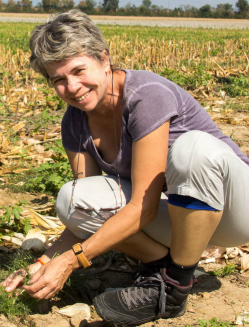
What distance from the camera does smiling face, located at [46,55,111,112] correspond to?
6.62 ft

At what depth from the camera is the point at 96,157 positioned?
2408 millimetres

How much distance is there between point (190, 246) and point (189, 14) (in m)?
68.3

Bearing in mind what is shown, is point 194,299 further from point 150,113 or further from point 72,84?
point 72,84

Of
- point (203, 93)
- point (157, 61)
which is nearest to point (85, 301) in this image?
point (203, 93)

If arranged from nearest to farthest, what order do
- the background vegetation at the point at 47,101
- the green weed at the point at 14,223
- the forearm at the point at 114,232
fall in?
the forearm at the point at 114,232 → the green weed at the point at 14,223 → the background vegetation at the point at 47,101

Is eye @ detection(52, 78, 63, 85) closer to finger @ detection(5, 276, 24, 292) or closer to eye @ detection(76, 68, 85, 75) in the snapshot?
eye @ detection(76, 68, 85, 75)

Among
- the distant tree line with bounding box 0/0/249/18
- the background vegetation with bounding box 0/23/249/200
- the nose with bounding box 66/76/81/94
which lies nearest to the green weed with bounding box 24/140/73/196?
the background vegetation with bounding box 0/23/249/200

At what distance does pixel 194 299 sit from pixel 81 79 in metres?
1.23

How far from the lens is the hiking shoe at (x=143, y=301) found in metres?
2.03

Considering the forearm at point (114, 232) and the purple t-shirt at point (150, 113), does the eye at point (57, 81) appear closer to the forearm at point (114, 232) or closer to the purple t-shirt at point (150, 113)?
the purple t-shirt at point (150, 113)

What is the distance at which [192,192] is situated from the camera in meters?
1.84

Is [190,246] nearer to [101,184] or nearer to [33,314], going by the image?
[101,184]

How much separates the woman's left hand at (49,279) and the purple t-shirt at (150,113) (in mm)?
605

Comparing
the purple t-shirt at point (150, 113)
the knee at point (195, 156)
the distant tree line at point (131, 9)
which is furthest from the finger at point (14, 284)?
the distant tree line at point (131, 9)
